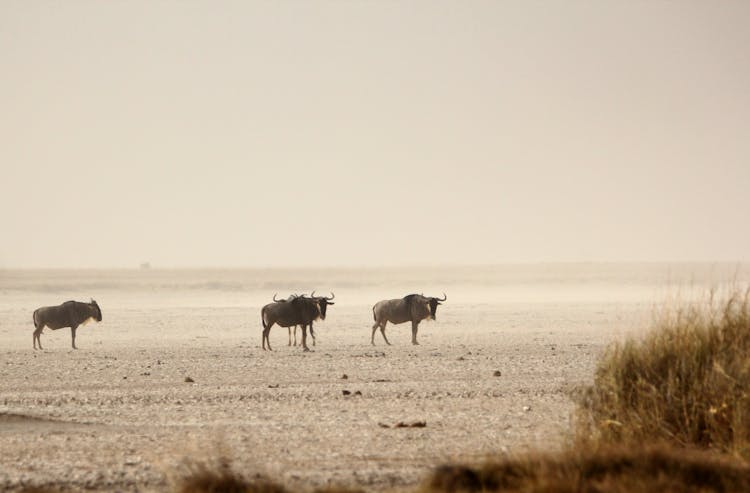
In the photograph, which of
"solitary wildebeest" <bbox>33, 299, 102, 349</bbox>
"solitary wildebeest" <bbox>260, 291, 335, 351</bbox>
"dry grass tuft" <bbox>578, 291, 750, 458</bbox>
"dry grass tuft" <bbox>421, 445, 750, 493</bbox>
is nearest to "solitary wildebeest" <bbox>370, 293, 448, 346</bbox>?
"solitary wildebeest" <bbox>260, 291, 335, 351</bbox>

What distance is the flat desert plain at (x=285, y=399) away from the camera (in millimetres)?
12320

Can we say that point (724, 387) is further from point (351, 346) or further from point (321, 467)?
point (351, 346)

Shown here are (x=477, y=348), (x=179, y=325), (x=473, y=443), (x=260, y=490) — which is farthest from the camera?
(x=179, y=325)

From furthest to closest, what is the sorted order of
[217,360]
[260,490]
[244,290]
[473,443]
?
[244,290]
[217,360]
[473,443]
[260,490]

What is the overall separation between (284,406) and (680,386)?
7639 mm

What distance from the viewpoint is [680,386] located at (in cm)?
1228

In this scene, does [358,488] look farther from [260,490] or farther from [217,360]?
[217,360]

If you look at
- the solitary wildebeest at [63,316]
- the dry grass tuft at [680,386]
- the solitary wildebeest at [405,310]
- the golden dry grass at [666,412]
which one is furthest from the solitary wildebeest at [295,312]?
the dry grass tuft at [680,386]

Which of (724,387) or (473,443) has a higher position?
(724,387)

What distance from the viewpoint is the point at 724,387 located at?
1205cm

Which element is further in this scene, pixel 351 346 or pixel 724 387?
pixel 351 346

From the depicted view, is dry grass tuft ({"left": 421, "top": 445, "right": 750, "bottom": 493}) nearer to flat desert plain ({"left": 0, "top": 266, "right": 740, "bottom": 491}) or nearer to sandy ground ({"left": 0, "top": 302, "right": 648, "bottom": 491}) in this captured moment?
flat desert plain ({"left": 0, "top": 266, "right": 740, "bottom": 491})

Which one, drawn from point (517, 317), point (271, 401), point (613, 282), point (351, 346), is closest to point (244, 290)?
point (613, 282)

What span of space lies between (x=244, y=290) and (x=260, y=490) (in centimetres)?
8510
